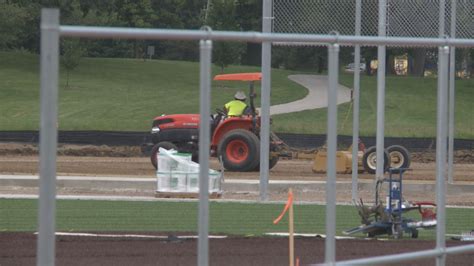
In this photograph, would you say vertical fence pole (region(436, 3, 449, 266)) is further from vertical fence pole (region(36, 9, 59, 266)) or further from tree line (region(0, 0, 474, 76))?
tree line (region(0, 0, 474, 76))

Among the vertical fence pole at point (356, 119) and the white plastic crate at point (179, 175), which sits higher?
the vertical fence pole at point (356, 119)

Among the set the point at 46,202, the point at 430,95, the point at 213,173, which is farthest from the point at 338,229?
the point at 430,95

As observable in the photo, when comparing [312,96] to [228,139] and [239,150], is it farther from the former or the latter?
[228,139]

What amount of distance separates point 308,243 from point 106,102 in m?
21.3

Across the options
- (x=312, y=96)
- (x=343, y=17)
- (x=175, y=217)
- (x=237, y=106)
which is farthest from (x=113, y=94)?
(x=175, y=217)

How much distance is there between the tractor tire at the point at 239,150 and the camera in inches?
891

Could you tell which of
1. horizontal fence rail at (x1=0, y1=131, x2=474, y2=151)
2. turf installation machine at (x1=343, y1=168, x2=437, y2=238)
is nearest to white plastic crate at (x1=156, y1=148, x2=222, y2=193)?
turf installation machine at (x1=343, y1=168, x2=437, y2=238)

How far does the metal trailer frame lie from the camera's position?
568cm

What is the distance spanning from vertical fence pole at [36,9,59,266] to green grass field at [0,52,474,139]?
24259 millimetres

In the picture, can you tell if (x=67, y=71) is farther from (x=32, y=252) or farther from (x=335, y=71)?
(x=335, y=71)

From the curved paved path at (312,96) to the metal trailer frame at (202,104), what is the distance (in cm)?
2328

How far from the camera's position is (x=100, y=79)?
34.8 meters

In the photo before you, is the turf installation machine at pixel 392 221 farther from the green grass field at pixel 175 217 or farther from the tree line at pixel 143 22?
the tree line at pixel 143 22

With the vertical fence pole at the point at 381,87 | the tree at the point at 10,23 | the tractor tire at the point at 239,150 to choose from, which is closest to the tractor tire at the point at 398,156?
the tractor tire at the point at 239,150
